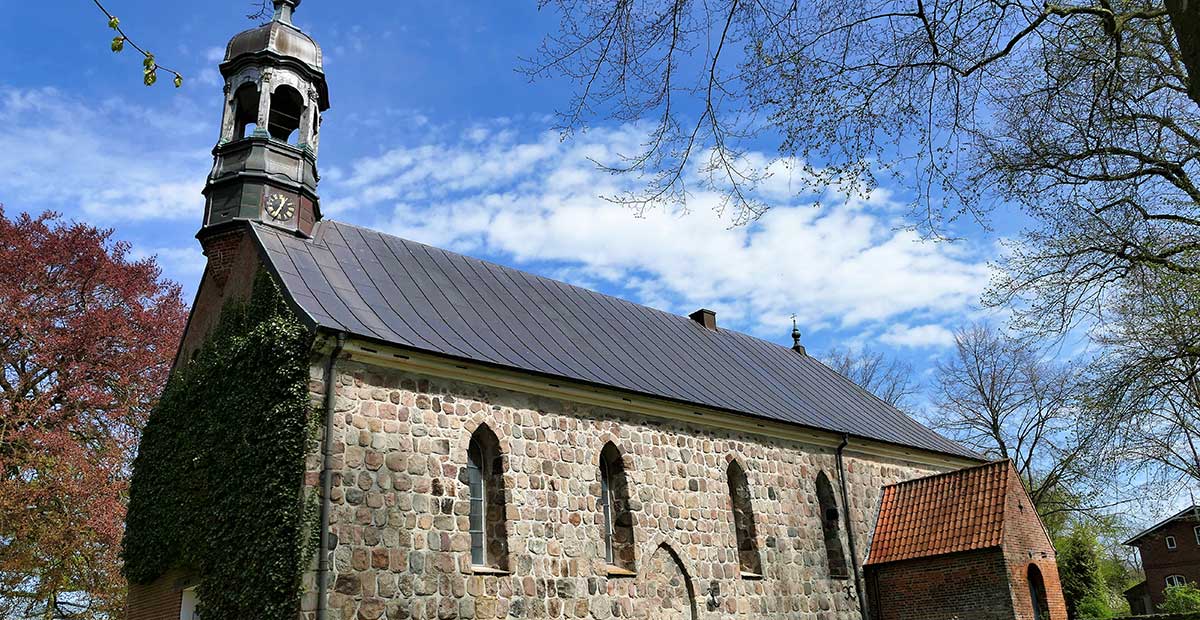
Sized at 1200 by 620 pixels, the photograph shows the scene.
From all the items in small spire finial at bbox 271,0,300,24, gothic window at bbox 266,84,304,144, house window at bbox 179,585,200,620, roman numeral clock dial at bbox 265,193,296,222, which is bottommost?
house window at bbox 179,585,200,620

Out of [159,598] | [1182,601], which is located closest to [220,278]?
[159,598]

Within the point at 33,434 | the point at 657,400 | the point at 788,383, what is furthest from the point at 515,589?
the point at 33,434

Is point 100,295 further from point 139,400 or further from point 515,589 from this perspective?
point 515,589

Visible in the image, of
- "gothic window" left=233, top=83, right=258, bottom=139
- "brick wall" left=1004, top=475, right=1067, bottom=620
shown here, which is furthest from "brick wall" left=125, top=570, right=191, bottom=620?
"brick wall" left=1004, top=475, right=1067, bottom=620

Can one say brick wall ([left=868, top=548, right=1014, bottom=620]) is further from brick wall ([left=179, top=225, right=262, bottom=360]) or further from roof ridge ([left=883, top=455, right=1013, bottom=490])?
brick wall ([left=179, top=225, right=262, bottom=360])

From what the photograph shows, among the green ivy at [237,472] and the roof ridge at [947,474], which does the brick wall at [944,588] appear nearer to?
the roof ridge at [947,474]

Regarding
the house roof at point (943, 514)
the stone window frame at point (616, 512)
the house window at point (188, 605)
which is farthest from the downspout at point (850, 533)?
the house window at point (188, 605)

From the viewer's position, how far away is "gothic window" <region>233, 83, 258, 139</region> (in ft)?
49.7

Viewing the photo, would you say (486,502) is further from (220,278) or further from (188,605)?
(220,278)

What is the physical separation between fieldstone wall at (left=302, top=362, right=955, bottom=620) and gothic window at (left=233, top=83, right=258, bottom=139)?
610 centimetres

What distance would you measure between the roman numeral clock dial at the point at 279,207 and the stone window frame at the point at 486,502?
16.1 feet

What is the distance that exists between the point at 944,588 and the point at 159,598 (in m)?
12.8

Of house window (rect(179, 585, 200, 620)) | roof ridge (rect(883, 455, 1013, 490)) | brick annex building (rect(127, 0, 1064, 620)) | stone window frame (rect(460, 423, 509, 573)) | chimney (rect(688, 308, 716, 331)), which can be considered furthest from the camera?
chimney (rect(688, 308, 716, 331))

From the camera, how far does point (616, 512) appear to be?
1388 centimetres
